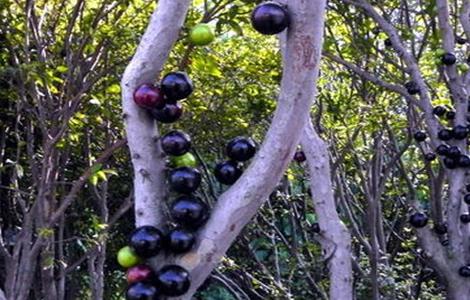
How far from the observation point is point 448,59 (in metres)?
3.50

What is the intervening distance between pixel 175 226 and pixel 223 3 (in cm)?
223

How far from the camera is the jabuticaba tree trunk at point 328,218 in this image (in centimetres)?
255

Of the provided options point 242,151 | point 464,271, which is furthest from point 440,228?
point 242,151

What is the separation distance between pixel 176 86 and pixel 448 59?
6.88 feet

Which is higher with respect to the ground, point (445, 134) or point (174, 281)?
point (445, 134)

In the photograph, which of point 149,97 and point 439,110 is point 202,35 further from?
point 439,110

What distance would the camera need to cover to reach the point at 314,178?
101 inches

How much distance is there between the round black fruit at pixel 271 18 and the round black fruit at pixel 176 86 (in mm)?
246

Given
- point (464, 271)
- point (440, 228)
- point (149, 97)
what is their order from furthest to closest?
point (440, 228) < point (464, 271) < point (149, 97)

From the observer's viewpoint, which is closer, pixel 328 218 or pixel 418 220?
pixel 328 218

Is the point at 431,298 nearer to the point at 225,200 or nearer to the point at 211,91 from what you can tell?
the point at 211,91

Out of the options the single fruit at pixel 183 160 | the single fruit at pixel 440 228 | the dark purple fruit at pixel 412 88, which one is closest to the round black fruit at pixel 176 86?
the single fruit at pixel 183 160

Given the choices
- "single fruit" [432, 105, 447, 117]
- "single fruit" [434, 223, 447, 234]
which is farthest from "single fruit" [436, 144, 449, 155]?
"single fruit" [434, 223, 447, 234]

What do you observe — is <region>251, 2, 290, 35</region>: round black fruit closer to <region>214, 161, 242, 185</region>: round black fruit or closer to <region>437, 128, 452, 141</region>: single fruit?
<region>214, 161, 242, 185</region>: round black fruit
